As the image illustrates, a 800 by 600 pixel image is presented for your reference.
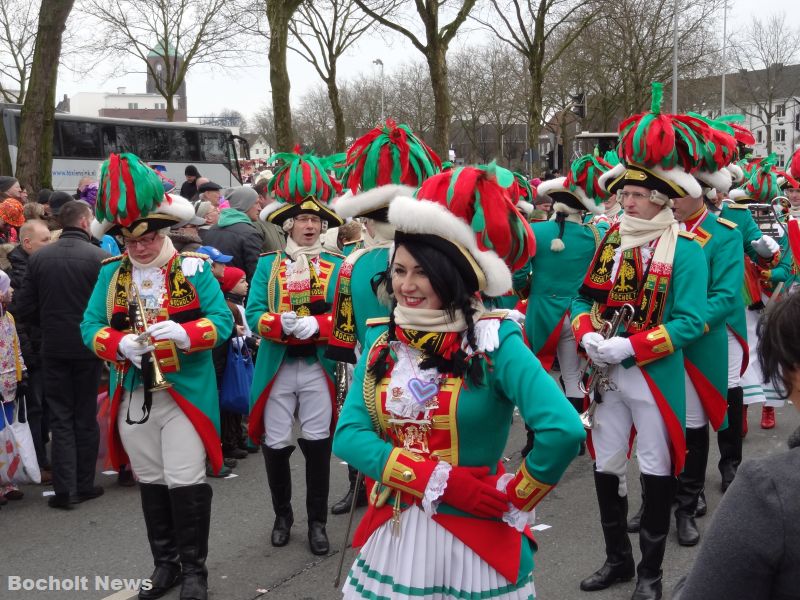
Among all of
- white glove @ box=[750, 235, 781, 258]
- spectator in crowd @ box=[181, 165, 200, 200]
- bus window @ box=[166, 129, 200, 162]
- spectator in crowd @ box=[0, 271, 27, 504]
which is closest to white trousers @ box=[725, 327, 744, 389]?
white glove @ box=[750, 235, 781, 258]

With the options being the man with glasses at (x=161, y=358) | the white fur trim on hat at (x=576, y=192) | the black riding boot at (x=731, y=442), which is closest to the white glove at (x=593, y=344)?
the man with glasses at (x=161, y=358)

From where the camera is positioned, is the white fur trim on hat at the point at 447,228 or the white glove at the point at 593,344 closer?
the white fur trim on hat at the point at 447,228

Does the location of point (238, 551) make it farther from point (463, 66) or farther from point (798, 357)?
point (463, 66)

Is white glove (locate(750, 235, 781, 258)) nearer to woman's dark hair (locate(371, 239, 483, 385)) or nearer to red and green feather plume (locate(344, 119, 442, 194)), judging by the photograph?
red and green feather plume (locate(344, 119, 442, 194))

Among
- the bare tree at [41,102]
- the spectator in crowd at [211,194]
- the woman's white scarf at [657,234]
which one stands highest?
the bare tree at [41,102]

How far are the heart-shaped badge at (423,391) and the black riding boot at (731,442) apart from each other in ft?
12.3

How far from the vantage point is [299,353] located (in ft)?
16.2

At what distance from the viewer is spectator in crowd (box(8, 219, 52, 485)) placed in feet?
20.1

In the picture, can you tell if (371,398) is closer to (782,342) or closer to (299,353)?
(782,342)

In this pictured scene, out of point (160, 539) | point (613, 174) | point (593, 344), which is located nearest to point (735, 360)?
point (613, 174)

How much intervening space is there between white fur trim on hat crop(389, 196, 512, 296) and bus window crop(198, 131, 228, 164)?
87.8 ft

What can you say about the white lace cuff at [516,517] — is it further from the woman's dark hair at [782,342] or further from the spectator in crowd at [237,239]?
the spectator in crowd at [237,239]

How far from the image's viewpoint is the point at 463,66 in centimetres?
4772

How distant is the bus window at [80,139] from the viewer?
24.3m
